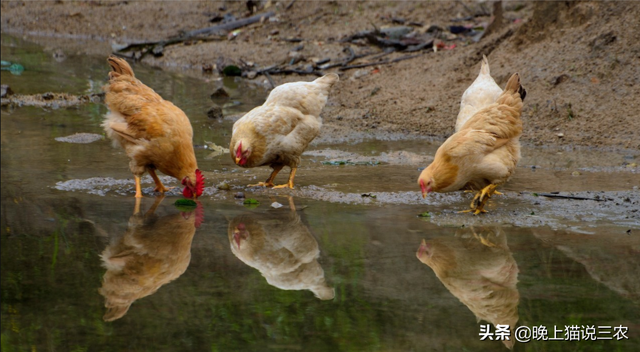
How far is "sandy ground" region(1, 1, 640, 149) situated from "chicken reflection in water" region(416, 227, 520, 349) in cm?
400

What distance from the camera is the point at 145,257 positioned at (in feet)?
14.0

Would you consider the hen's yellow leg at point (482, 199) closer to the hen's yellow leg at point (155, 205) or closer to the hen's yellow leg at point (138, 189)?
the hen's yellow leg at point (155, 205)

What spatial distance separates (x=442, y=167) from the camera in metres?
5.50

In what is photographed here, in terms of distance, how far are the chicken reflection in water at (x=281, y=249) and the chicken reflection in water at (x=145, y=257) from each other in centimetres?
34

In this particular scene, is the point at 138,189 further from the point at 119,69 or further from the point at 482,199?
the point at 482,199

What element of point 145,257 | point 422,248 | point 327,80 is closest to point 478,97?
point 327,80

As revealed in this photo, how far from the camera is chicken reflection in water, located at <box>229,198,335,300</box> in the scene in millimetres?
3965

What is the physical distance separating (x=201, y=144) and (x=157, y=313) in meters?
5.19

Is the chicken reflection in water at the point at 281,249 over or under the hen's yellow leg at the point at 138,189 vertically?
under

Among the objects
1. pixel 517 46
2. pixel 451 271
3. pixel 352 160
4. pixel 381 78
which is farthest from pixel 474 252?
pixel 381 78

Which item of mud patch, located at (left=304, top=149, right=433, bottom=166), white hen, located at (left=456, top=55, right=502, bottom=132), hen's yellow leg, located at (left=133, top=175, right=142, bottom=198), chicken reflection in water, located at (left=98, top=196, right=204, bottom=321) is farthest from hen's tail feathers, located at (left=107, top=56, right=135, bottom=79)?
white hen, located at (left=456, top=55, right=502, bottom=132)

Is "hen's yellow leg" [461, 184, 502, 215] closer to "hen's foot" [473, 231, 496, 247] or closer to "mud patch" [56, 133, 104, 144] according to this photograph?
"hen's foot" [473, 231, 496, 247]

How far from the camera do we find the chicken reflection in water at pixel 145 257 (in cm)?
369

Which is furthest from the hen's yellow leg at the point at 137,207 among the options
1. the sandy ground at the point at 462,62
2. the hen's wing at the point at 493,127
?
the sandy ground at the point at 462,62
